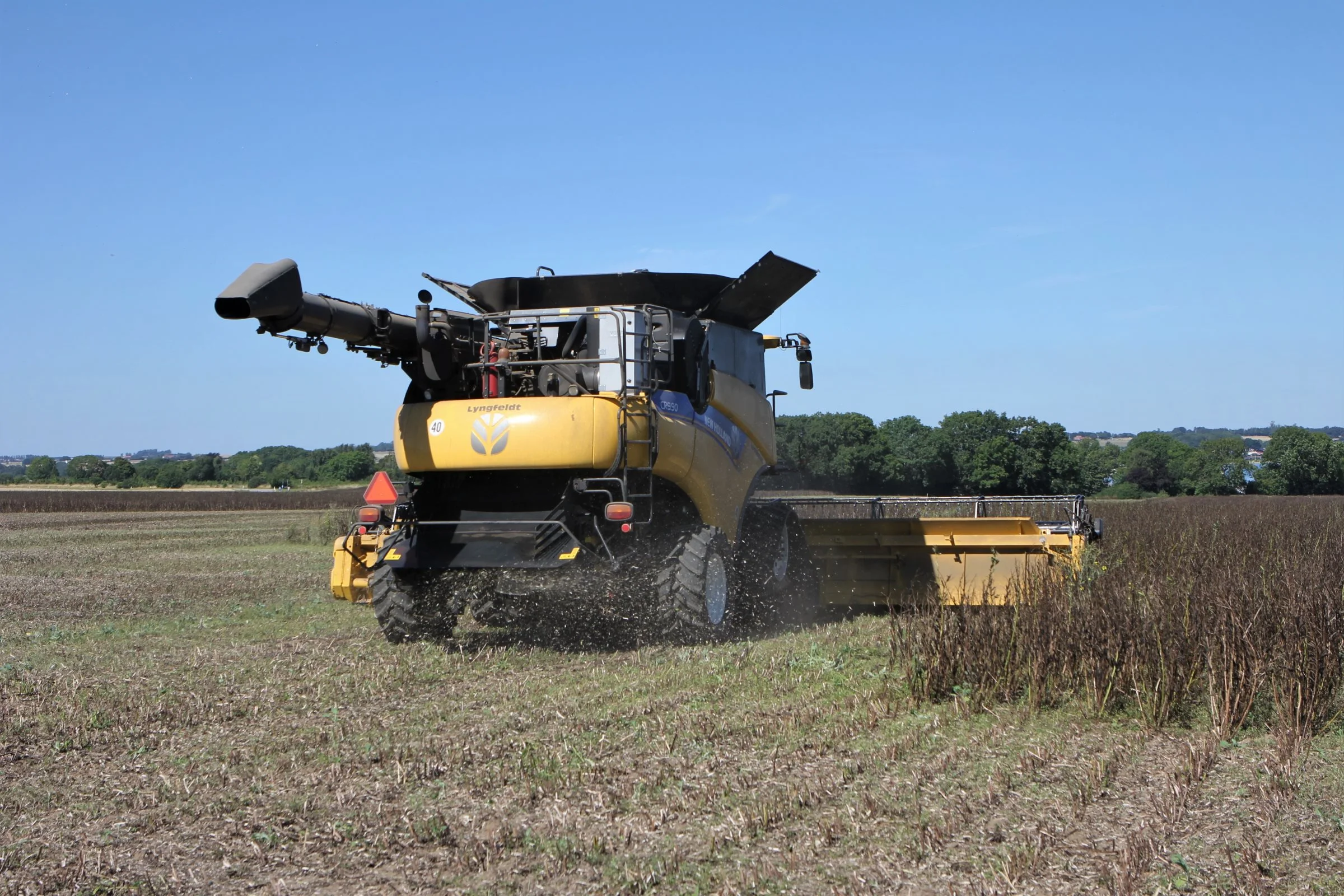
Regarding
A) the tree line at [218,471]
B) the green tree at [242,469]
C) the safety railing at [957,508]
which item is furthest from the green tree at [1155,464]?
the green tree at [242,469]

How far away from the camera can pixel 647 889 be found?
13.8ft

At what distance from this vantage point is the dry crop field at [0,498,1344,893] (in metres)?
4.39

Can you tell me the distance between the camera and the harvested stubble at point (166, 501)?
44219 millimetres

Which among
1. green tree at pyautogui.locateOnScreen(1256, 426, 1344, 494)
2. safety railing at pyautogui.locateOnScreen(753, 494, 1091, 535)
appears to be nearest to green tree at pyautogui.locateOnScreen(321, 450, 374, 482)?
green tree at pyautogui.locateOnScreen(1256, 426, 1344, 494)

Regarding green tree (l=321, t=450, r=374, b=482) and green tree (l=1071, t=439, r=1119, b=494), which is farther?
green tree (l=321, t=450, r=374, b=482)

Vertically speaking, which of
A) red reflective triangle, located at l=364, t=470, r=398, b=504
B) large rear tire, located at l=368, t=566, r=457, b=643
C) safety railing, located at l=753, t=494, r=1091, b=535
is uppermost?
red reflective triangle, located at l=364, t=470, r=398, b=504

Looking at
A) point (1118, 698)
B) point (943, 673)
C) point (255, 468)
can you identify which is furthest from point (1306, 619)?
point (255, 468)

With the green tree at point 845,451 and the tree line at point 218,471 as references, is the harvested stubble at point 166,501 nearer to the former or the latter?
the tree line at point 218,471

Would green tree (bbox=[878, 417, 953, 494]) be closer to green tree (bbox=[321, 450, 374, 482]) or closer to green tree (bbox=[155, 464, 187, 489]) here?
green tree (bbox=[321, 450, 374, 482])

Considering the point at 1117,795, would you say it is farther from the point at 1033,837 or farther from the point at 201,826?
the point at 201,826

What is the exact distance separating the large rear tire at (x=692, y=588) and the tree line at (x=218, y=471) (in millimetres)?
57946

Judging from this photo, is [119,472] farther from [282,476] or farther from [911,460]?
→ [911,460]

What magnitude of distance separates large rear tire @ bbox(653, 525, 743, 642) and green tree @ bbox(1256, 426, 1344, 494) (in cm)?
4412

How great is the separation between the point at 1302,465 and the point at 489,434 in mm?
47765
